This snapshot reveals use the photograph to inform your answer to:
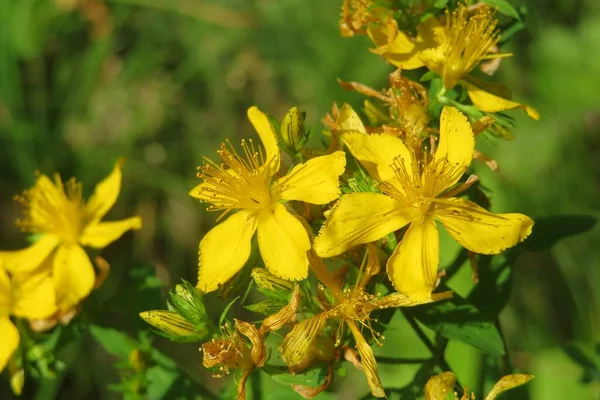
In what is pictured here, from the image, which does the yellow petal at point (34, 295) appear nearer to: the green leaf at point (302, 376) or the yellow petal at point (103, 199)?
the yellow petal at point (103, 199)

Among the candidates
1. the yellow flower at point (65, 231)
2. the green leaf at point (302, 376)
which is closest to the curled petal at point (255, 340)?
the green leaf at point (302, 376)

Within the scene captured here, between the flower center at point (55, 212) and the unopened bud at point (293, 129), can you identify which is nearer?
the unopened bud at point (293, 129)

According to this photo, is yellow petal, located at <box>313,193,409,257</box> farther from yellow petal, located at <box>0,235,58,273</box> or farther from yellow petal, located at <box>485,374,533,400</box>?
yellow petal, located at <box>0,235,58,273</box>

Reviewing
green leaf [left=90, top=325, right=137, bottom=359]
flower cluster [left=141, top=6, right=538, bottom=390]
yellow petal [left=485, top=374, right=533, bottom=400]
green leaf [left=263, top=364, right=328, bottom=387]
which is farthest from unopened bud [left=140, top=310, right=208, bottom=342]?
yellow petal [left=485, top=374, right=533, bottom=400]

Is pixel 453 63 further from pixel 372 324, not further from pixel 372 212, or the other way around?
pixel 372 324

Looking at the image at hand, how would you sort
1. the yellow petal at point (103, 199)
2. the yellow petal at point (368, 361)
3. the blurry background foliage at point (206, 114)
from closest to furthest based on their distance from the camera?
the yellow petal at point (368, 361) < the yellow petal at point (103, 199) < the blurry background foliage at point (206, 114)

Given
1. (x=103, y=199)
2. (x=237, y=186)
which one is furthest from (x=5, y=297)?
(x=237, y=186)
